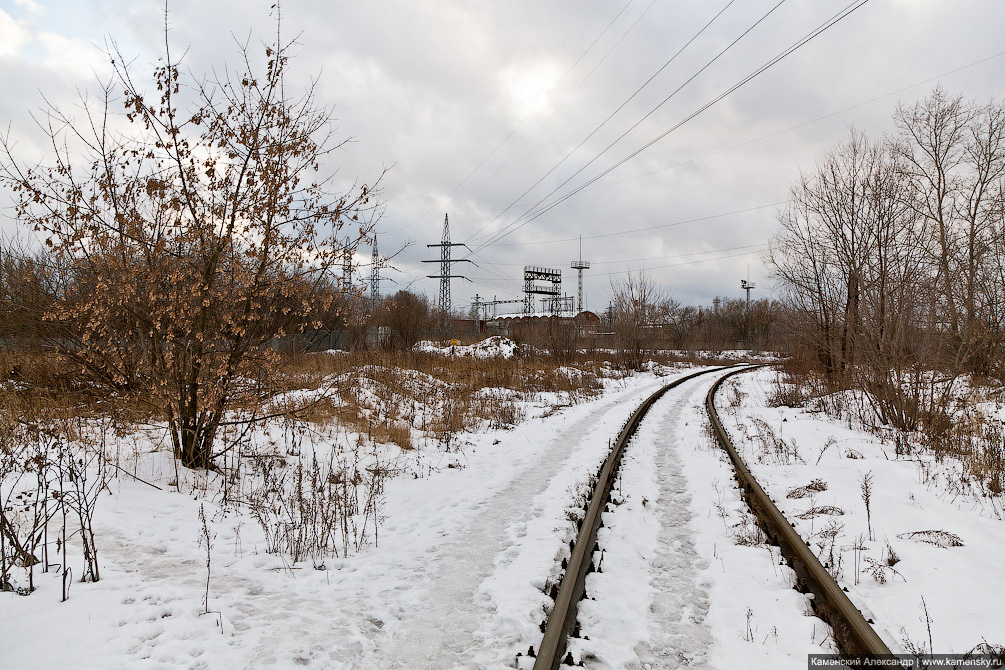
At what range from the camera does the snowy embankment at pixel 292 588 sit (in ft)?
10.1

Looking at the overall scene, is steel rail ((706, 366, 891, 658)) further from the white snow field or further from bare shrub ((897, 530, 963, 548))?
bare shrub ((897, 530, 963, 548))

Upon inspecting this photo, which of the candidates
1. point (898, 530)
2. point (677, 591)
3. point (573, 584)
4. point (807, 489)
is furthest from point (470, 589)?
point (807, 489)

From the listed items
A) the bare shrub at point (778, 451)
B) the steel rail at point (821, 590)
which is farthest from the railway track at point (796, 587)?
the bare shrub at point (778, 451)

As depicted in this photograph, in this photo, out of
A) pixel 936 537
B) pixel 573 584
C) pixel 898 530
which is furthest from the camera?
pixel 898 530

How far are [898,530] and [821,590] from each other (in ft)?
6.69

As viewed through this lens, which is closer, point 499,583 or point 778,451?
point 499,583

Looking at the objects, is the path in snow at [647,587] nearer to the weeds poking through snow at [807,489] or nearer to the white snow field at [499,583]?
the white snow field at [499,583]

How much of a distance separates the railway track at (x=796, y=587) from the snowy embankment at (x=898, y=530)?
23 centimetres

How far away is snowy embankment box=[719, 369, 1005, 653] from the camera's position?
3.33m

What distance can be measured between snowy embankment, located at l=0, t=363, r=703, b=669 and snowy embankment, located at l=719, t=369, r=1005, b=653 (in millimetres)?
2451

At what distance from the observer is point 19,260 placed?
1157 cm

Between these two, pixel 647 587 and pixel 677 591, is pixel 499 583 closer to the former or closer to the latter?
pixel 647 587

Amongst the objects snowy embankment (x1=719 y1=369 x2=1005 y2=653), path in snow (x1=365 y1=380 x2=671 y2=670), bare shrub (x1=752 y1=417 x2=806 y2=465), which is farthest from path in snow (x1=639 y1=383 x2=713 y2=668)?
bare shrub (x1=752 y1=417 x2=806 y2=465)

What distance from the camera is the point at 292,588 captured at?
4.08m
